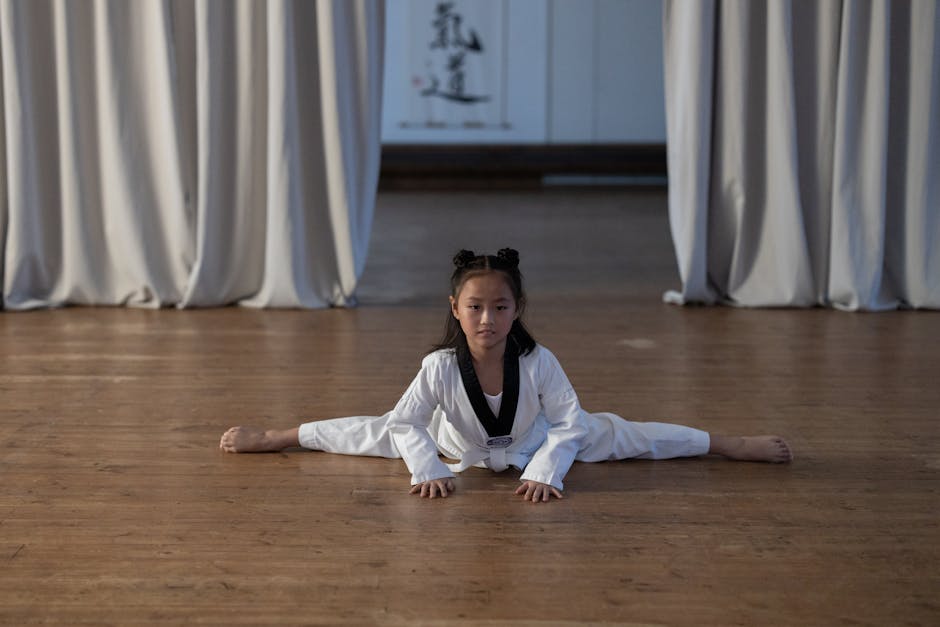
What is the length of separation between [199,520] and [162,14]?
2793 mm

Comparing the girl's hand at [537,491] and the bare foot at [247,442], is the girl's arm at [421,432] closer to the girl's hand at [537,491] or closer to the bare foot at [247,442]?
the girl's hand at [537,491]

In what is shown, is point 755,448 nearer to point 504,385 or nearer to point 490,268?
point 504,385

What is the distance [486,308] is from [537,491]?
16.9 inches

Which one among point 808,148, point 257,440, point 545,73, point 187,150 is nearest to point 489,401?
point 257,440

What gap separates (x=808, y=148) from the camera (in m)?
4.66

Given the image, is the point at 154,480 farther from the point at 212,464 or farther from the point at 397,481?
the point at 397,481

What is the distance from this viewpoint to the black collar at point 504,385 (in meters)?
2.46

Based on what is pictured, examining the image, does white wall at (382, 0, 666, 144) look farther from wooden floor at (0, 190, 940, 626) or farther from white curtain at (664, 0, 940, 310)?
wooden floor at (0, 190, 940, 626)

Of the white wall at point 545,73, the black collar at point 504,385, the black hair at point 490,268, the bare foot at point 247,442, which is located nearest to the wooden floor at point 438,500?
the bare foot at point 247,442

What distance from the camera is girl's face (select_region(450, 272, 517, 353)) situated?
235 centimetres

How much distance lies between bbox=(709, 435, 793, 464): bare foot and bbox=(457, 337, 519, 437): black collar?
0.58m

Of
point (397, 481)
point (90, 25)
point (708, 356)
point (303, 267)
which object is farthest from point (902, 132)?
point (90, 25)

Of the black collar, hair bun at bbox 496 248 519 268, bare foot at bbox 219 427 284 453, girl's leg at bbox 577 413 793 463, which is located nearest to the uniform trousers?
girl's leg at bbox 577 413 793 463

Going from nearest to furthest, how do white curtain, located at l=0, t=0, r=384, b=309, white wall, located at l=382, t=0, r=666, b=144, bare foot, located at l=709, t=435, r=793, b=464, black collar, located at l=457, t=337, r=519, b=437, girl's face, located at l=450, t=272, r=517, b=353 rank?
girl's face, located at l=450, t=272, r=517, b=353, black collar, located at l=457, t=337, r=519, b=437, bare foot, located at l=709, t=435, r=793, b=464, white curtain, located at l=0, t=0, r=384, b=309, white wall, located at l=382, t=0, r=666, b=144
